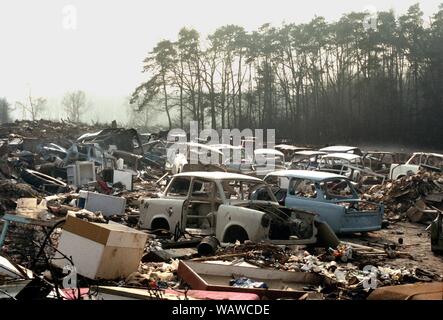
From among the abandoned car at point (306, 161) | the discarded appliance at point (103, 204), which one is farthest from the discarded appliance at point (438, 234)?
the abandoned car at point (306, 161)

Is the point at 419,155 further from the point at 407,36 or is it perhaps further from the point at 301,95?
the point at 301,95

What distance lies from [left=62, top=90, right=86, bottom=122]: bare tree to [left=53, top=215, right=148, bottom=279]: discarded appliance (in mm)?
96053

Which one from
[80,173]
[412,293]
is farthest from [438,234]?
[80,173]

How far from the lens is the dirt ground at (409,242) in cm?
857

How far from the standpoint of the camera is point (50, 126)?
36906 mm

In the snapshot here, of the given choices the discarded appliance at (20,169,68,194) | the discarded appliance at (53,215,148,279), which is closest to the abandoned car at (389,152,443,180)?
the discarded appliance at (20,169,68,194)

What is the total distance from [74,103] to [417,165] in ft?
295

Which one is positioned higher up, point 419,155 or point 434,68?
point 434,68

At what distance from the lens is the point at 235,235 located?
28.2 ft

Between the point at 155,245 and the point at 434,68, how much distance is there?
4335 cm

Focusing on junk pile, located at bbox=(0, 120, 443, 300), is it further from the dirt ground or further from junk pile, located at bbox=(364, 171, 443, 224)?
junk pile, located at bbox=(364, 171, 443, 224)

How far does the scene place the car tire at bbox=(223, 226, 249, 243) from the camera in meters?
8.52
